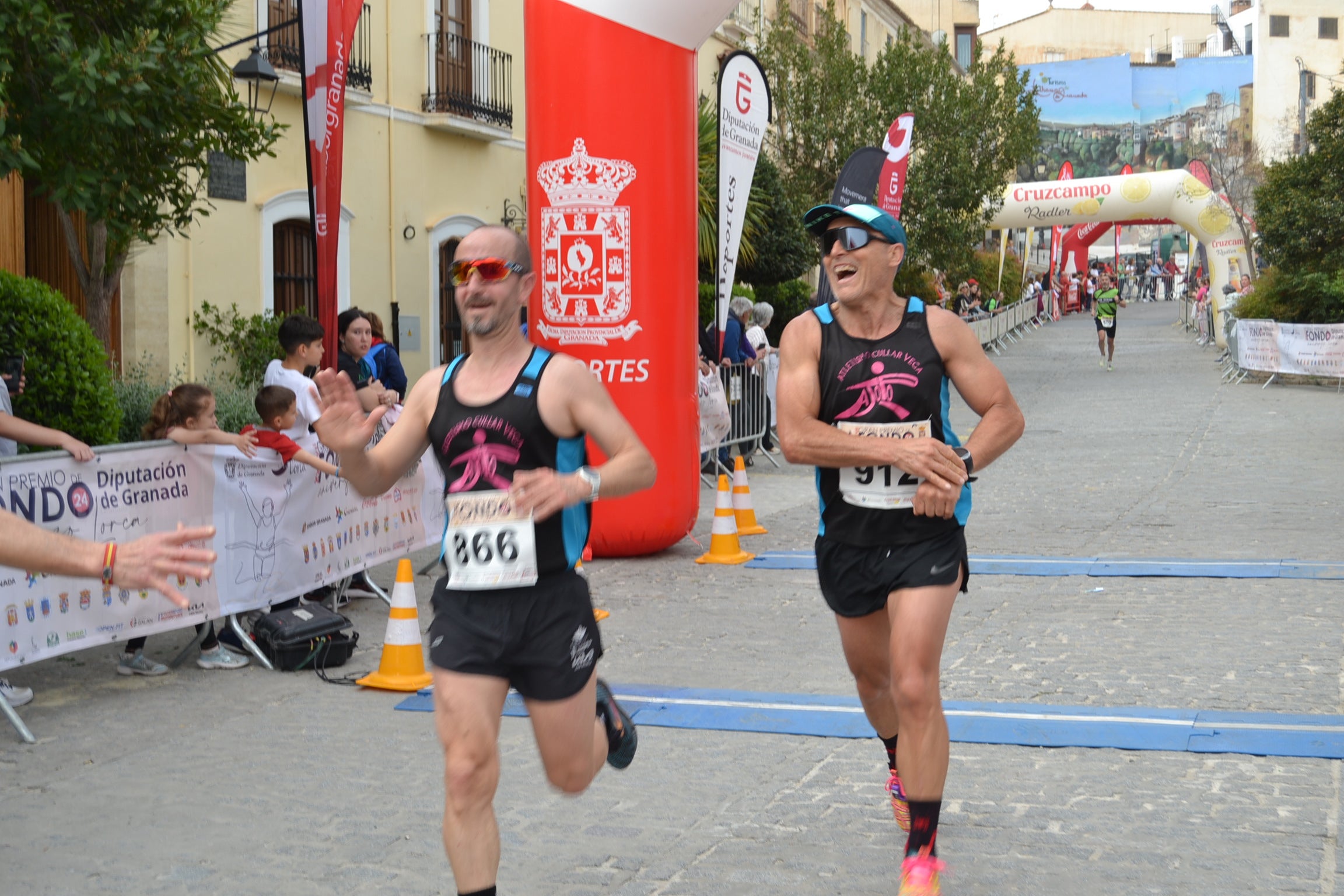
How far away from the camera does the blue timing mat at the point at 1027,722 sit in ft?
18.0

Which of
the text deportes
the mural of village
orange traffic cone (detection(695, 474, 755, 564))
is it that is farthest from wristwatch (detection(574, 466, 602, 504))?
the mural of village

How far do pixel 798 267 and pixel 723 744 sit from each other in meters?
19.4

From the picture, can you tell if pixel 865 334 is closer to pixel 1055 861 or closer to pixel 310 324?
pixel 1055 861

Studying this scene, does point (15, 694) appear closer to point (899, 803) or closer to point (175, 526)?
point (175, 526)

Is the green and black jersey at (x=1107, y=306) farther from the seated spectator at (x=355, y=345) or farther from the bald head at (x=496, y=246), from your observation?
the bald head at (x=496, y=246)

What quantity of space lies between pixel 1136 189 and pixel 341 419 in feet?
120

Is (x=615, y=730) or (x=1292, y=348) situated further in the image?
(x=1292, y=348)

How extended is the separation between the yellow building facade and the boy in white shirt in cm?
490

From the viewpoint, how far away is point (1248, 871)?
13.6ft

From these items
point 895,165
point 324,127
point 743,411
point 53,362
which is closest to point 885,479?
point 324,127

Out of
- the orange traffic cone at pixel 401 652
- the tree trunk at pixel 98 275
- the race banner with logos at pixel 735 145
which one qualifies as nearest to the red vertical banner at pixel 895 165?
the race banner with logos at pixel 735 145

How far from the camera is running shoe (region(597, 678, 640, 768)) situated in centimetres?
407

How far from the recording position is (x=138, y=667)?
6.92 metres

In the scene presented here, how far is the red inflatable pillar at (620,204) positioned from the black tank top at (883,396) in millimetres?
5611
